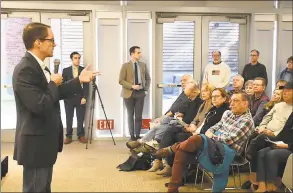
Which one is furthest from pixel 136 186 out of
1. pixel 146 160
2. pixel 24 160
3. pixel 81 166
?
pixel 24 160

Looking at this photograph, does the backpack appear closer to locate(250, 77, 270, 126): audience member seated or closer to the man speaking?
locate(250, 77, 270, 126): audience member seated

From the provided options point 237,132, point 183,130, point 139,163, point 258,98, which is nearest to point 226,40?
point 258,98

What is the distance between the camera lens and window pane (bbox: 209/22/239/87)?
6.03 m

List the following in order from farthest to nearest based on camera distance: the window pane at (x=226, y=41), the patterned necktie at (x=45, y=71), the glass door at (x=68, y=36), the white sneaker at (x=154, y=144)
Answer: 1. the window pane at (x=226, y=41)
2. the glass door at (x=68, y=36)
3. the white sneaker at (x=154, y=144)
4. the patterned necktie at (x=45, y=71)

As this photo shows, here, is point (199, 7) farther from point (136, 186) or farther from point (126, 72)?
point (136, 186)

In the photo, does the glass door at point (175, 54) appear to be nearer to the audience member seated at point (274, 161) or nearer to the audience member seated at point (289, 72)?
the audience member seated at point (289, 72)

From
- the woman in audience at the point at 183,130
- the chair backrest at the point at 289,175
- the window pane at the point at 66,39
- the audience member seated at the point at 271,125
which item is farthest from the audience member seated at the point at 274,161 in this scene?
the window pane at the point at 66,39

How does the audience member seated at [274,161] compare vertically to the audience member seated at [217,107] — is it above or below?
below

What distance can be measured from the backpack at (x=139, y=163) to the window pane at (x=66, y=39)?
1.91 m

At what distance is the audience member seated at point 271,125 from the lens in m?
3.22

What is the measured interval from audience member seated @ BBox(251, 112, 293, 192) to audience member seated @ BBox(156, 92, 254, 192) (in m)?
0.20

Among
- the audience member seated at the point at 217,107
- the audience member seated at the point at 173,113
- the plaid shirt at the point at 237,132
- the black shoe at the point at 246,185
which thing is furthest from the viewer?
the audience member seated at the point at 173,113

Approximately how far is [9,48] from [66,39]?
32.5 inches

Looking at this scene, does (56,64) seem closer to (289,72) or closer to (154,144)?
(154,144)
